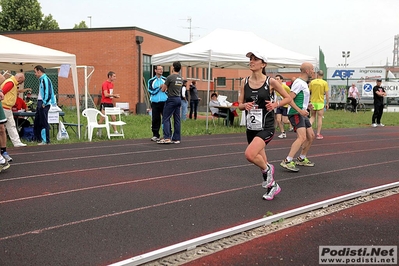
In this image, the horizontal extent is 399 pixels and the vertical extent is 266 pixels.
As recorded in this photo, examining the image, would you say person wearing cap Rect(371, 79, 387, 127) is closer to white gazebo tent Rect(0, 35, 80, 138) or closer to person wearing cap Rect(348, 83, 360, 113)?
person wearing cap Rect(348, 83, 360, 113)

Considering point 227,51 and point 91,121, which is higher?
point 227,51

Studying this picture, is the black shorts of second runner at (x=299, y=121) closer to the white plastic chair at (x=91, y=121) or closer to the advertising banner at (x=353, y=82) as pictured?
the white plastic chair at (x=91, y=121)

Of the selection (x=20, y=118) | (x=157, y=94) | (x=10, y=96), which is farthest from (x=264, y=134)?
(x=20, y=118)

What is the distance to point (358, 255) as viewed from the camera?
13.3ft

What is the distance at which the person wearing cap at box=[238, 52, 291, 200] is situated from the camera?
592cm

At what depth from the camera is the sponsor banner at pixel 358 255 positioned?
392 cm

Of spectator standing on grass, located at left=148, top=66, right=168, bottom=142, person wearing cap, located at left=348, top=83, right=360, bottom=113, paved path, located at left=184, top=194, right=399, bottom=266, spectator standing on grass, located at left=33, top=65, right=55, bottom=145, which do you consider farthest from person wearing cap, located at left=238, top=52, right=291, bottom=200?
person wearing cap, located at left=348, top=83, right=360, bottom=113

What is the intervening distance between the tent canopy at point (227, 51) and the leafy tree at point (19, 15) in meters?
28.6

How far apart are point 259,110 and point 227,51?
32.3 feet

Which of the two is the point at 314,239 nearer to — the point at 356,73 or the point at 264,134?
the point at 264,134

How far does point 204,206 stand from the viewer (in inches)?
228

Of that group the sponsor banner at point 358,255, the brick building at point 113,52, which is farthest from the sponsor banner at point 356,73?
the sponsor banner at point 358,255

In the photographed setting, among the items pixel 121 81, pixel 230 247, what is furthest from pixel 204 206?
pixel 121 81

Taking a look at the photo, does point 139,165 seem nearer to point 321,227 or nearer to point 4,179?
point 4,179
